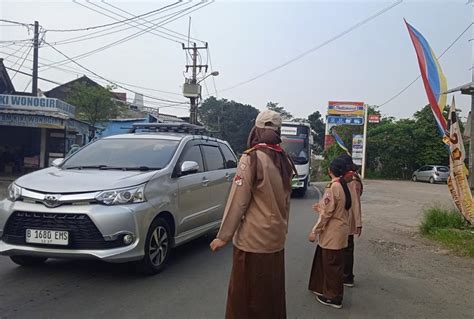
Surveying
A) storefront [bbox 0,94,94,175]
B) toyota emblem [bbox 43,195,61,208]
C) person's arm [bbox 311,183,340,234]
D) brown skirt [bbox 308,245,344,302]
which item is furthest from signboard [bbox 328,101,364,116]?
toyota emblem [bbox 43,195,61,208]

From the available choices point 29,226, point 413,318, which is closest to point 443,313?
point 413,318

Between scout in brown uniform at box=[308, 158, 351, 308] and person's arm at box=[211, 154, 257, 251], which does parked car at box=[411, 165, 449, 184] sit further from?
person's arm at box=[211, 154, 257, 251]

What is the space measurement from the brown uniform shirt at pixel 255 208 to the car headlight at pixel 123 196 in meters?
1.95

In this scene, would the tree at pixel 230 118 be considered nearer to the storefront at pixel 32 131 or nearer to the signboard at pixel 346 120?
→ the signboard at pixel 346 120

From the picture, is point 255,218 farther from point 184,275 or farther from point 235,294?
point 184,275

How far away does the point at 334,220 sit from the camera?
15.3 feet

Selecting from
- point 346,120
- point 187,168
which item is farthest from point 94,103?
point 187,168

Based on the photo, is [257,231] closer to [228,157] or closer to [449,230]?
[228,157]

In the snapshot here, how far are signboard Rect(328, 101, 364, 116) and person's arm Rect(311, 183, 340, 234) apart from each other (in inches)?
1148

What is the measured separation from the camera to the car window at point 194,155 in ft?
19.9

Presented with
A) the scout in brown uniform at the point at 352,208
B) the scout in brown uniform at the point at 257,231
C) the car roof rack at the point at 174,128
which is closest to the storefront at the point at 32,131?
the car roof rack at the point at 174,128

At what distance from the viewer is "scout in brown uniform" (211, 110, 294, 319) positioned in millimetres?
3055

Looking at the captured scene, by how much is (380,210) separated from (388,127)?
25.5 metres

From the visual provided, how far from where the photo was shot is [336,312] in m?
4.41
